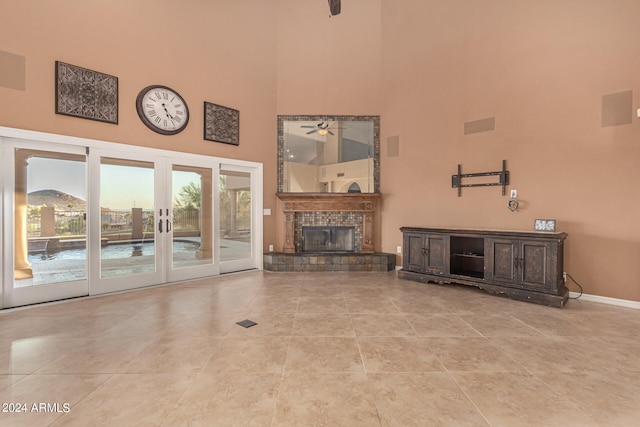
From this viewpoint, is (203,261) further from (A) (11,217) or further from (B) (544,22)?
(B) (544,22)

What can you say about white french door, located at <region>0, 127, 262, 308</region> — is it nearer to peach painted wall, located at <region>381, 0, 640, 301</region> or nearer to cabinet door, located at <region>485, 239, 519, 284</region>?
peach painted wall, located at <region>381, 0, 640, 301</region>

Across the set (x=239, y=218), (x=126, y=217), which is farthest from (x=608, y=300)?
(x=126, y=217)

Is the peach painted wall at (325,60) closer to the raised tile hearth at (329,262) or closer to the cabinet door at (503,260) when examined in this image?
the raised tile hearth at (329,262)

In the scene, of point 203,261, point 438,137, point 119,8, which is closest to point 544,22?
point 438,137

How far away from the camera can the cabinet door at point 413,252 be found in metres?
4.65

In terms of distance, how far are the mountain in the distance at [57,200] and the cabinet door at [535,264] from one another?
19.0 feet

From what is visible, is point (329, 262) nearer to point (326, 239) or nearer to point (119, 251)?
point (326, 239)

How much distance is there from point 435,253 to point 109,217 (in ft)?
15.9

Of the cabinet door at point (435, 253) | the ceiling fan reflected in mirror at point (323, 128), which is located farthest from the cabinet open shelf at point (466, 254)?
the ceiling fan reflected in mirror at point (323, 128)

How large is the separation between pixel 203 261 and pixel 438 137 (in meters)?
4.61

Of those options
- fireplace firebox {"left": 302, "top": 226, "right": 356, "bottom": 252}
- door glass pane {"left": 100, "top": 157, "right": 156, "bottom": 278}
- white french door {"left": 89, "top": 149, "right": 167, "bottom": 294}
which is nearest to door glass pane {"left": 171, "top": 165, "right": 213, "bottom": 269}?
white french door {"left": 89, "top": 149, "right": 167, "bottom": 294}

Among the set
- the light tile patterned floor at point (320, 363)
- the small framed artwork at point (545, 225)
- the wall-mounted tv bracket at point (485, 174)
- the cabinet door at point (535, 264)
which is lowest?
the light tile patterned floor at point (320, 363)

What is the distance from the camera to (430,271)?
454cm

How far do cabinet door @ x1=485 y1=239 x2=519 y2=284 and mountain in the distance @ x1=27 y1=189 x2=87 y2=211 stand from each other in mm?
5542
